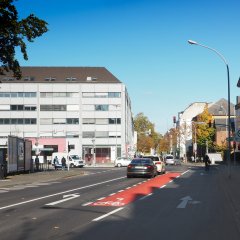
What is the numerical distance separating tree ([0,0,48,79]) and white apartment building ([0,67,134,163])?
64.7 metres

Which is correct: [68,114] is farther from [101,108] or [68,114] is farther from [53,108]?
[101,108]

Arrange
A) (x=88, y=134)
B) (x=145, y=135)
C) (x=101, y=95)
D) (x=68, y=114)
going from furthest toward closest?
(x=145, y=135) < (x=101, y=95) < (x=68, y=114) < (x=88, y=134)

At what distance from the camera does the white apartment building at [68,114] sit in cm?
9612

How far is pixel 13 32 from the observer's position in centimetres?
2903

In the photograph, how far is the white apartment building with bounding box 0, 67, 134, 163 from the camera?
315 feet

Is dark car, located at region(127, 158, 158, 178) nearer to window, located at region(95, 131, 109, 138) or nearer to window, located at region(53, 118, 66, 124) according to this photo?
window, located at region(95, 131, 109, 138)

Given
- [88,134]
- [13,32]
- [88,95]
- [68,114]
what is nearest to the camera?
[13,32]

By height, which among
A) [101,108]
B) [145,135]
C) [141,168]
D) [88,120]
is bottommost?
[141,168]

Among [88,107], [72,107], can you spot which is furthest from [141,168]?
[72,107]

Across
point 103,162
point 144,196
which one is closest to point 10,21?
point 144,196

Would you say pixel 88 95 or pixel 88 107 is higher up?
pixel 88 95

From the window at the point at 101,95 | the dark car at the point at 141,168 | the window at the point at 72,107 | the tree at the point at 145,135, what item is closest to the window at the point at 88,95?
the window at the point at 101,95

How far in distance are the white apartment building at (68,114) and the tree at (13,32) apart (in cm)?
6474

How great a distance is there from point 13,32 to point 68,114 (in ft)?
224
